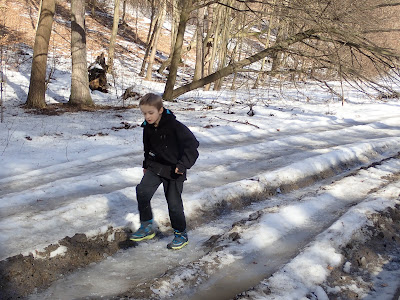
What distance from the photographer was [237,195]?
604 cm

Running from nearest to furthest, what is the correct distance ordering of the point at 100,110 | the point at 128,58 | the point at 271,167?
1. the point at 271,167
2. the point at 100,110
3. the point at 128,58

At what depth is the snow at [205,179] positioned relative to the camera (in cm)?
415

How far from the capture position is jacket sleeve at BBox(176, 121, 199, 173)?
13.3 ft

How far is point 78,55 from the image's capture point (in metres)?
13.4

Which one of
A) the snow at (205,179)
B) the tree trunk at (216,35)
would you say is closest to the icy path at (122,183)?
the snow at (205,179)

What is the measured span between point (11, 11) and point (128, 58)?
10.3 m

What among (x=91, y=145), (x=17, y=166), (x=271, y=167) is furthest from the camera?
(x=91, y=145)

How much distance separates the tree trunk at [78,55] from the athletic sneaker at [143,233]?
9.72 m

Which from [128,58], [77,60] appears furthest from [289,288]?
[128,58]

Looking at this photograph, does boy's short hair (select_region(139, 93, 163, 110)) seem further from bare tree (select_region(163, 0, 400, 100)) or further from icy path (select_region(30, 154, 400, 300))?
bare tree (select_region(163, 0, 400, 100))

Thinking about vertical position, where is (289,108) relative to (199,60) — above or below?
below

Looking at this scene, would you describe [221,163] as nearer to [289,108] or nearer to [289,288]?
[289,288]

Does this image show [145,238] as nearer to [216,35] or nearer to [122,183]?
[122,183]

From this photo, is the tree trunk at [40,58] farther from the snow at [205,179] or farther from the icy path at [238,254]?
the icy path at [238,254]
